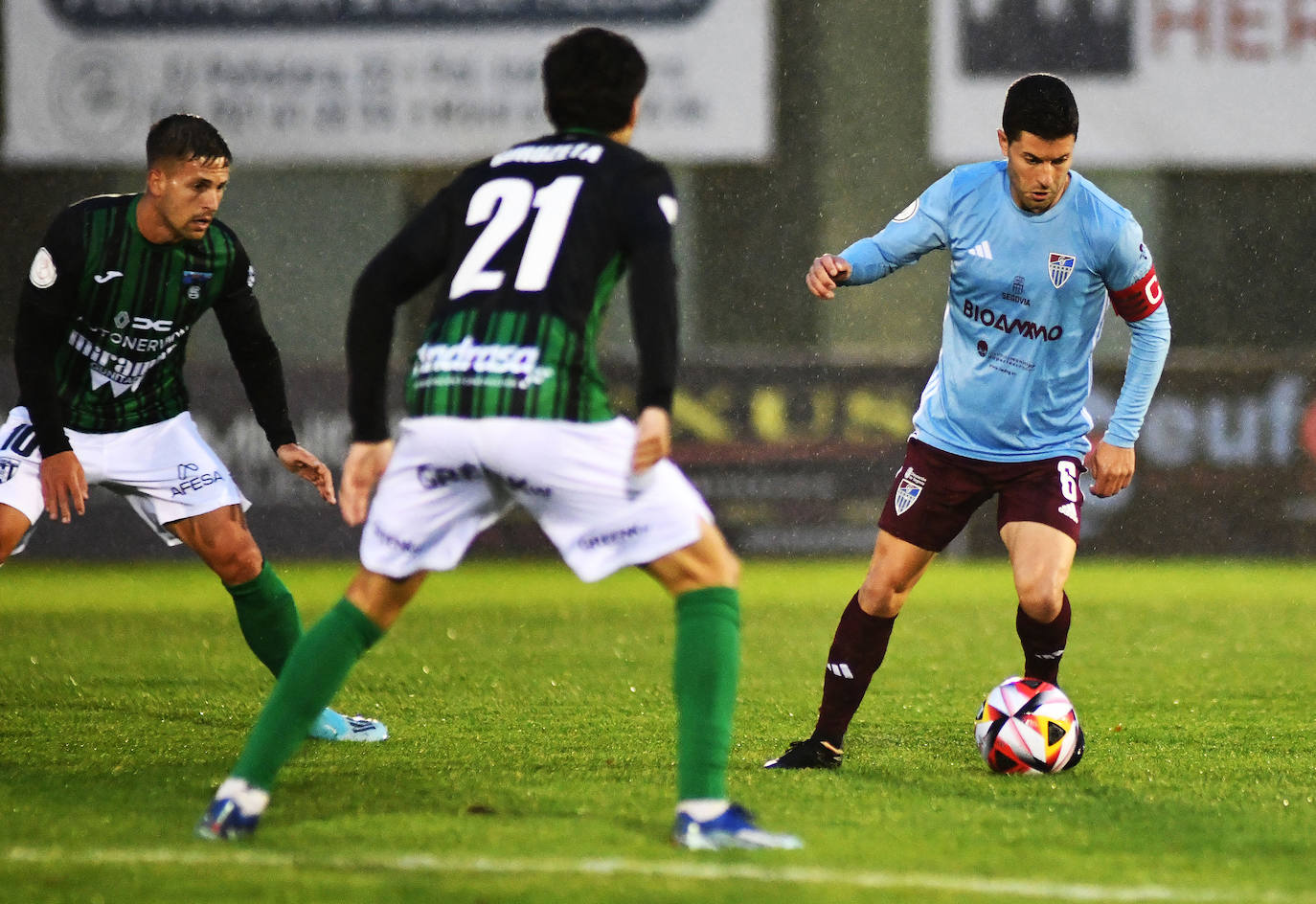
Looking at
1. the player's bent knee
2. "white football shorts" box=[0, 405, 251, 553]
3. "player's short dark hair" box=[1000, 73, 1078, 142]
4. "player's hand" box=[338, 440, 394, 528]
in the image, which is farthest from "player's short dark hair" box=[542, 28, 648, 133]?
"white football shorts" box=[0, 405, 251, 553]

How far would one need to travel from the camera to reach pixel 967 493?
A: 198 inches

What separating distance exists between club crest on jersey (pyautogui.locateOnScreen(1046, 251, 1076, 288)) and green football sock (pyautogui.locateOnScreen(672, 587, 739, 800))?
175 centimetres

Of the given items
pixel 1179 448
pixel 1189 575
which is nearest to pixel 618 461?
pixel 1189 575

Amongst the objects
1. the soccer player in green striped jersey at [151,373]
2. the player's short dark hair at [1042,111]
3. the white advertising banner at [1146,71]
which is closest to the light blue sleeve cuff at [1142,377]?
the player's short dark hair at [1042,111]

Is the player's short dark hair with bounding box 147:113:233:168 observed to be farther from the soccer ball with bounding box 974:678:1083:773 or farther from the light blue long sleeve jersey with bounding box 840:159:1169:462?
the soccer ball with bounding box 974:678:1083:773

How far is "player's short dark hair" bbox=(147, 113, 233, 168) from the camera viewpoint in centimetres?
494

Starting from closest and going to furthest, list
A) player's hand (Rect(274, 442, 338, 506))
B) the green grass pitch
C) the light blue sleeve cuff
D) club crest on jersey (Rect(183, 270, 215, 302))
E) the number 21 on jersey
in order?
the green grass pitch → the number 21 on jersey → the light blue sleeve cuff → club crest on jersey (Rect(183, 270, 215, 302)) → player's hand (Rect(274, 442, 338, 506))

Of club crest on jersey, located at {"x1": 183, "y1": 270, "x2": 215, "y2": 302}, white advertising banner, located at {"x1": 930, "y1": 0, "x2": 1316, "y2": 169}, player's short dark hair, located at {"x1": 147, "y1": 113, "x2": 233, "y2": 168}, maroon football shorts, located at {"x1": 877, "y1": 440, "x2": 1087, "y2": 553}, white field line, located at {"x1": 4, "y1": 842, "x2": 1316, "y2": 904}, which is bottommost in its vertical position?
white field line, located at {"x1": 4, "y1": 842, "x2": 1316, "y2": 904}

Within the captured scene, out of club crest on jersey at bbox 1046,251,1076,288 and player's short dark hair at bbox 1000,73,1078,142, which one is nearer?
player's short dark hair at bbox 1000,73,1078,142

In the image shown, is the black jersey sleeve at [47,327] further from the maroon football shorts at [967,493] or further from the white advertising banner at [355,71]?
the white advertising banner at [355,71]

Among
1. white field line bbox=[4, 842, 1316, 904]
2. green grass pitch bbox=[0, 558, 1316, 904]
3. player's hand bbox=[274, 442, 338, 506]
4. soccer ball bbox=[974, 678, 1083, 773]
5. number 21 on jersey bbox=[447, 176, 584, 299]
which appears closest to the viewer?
white field line bbox=[4, 842, 1316, 904]

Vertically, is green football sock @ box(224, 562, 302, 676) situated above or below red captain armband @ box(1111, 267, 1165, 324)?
below

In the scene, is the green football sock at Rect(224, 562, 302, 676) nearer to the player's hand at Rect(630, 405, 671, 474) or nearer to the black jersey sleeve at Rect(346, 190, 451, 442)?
the black jersey sleeve at Rect(346, 190, 451, 442)

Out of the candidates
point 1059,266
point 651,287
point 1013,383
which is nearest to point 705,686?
point 651,287
